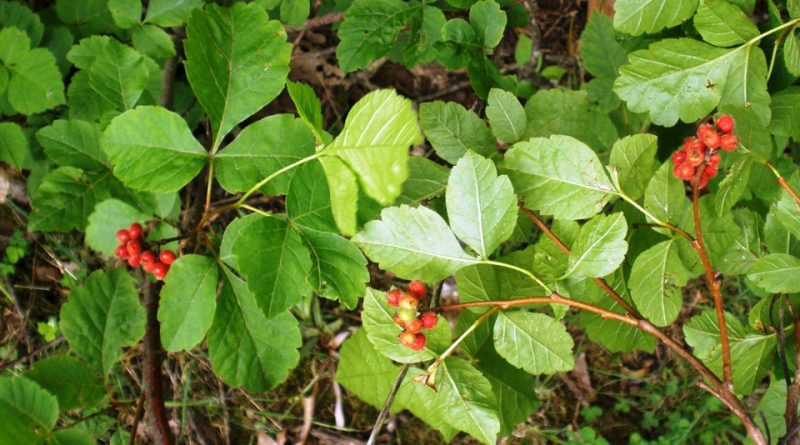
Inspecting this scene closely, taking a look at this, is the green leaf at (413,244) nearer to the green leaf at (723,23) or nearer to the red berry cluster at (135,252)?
the red berry cluster at (135,252)

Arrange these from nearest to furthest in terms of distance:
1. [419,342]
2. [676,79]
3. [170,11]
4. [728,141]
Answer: [728,141] → [419,342] → [676,79] → [170,11]

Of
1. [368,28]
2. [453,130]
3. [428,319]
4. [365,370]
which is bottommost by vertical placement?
[365,370]

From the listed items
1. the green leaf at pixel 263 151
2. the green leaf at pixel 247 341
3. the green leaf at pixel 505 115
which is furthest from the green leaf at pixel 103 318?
the green leaf at pixel 505 115

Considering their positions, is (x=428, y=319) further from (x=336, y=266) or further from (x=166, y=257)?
(x=166, y=257)

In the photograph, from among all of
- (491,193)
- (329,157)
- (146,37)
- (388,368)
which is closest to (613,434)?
(388,368)

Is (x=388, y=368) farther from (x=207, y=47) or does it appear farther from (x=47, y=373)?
(x=207, y=47)

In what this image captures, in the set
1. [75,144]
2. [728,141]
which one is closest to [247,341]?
[75,144]

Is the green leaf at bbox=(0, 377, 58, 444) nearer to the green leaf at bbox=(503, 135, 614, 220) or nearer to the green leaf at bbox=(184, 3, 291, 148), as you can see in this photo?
the green leaf at bbox=(184, 3, 291, 148)
